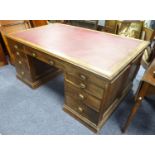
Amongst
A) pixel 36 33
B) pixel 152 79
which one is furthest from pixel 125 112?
pixel 36 33

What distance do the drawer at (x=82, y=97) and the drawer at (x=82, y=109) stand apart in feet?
0.14

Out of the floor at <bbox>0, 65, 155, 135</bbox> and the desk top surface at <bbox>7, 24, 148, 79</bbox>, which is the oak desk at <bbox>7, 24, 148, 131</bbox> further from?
the floor at <bbox>0, 65, 155, 135</bbox>

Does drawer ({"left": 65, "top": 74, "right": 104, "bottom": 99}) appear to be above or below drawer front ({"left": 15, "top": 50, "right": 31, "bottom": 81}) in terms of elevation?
above

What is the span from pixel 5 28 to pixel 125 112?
7.22 feet

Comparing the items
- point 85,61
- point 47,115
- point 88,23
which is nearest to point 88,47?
point 85,61

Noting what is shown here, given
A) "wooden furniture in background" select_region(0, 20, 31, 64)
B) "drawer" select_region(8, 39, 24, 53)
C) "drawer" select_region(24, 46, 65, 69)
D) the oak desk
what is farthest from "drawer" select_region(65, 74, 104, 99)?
"wooden furniture in background" select_region(0, 20, 31, 64)

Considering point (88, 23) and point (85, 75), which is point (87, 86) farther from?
point (88, 23)

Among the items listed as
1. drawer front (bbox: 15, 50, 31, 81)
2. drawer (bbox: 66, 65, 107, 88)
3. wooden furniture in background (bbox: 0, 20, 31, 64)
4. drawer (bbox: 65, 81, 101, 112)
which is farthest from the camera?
wooden furniture in background (bbox: 0, 20, 31, 64)

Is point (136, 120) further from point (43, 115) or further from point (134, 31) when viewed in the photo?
point (134, 31)

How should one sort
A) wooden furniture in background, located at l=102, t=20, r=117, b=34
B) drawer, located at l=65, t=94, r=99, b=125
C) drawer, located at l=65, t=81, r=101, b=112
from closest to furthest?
1. drawer, located at l=65, t=81, r=101, b=112
2. drawer, located at l=65, t=94, r=99, b=125
3. wooden furniture in background, located at l=102, t=20, r=117, b=34

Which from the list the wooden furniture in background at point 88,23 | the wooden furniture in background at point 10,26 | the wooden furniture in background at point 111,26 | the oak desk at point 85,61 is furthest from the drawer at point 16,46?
the wooden furniture in background at point 111,26

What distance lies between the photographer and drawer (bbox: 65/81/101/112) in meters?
1.22

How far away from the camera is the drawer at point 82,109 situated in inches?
51.9

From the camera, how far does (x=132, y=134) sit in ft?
4.58
